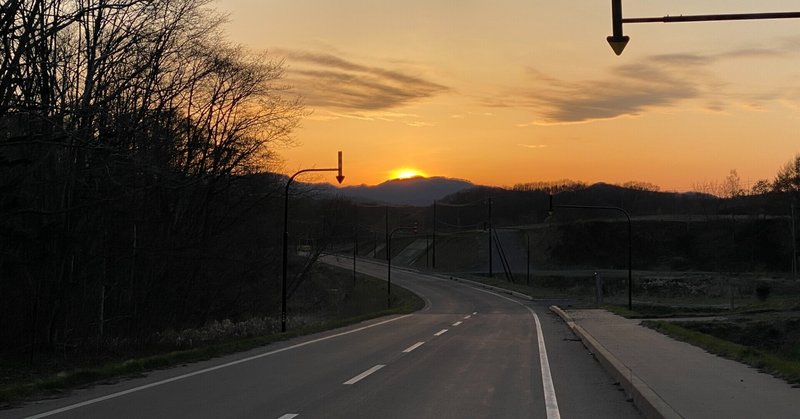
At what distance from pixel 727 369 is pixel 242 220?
102ft

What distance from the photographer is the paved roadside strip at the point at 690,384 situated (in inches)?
320

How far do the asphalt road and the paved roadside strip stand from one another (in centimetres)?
39

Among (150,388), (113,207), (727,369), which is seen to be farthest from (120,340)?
(727,369)

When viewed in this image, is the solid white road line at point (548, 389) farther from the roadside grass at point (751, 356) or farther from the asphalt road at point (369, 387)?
the roadside grass at point (751, 356)

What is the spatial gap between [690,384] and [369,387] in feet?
16.7

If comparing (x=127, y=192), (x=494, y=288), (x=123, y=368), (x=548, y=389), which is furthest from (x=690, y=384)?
(x=494, y=288)

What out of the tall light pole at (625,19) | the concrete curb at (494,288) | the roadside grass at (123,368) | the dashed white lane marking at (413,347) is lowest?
the concrete curb at (494,288)

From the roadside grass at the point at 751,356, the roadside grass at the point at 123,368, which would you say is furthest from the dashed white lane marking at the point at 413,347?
the roadside grass at the point at 751,356

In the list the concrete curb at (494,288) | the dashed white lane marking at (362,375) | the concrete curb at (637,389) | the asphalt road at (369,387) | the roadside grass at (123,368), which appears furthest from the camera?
the concrete curb at (494,288)

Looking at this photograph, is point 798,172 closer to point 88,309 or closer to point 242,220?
point 242,220

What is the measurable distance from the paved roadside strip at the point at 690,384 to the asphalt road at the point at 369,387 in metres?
0.39

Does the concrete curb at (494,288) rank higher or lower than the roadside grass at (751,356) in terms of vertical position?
lower

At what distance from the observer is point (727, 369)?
1225 centimetres

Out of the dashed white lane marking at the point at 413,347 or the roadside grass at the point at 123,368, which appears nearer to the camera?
the roadside grass at the point at 123,368
